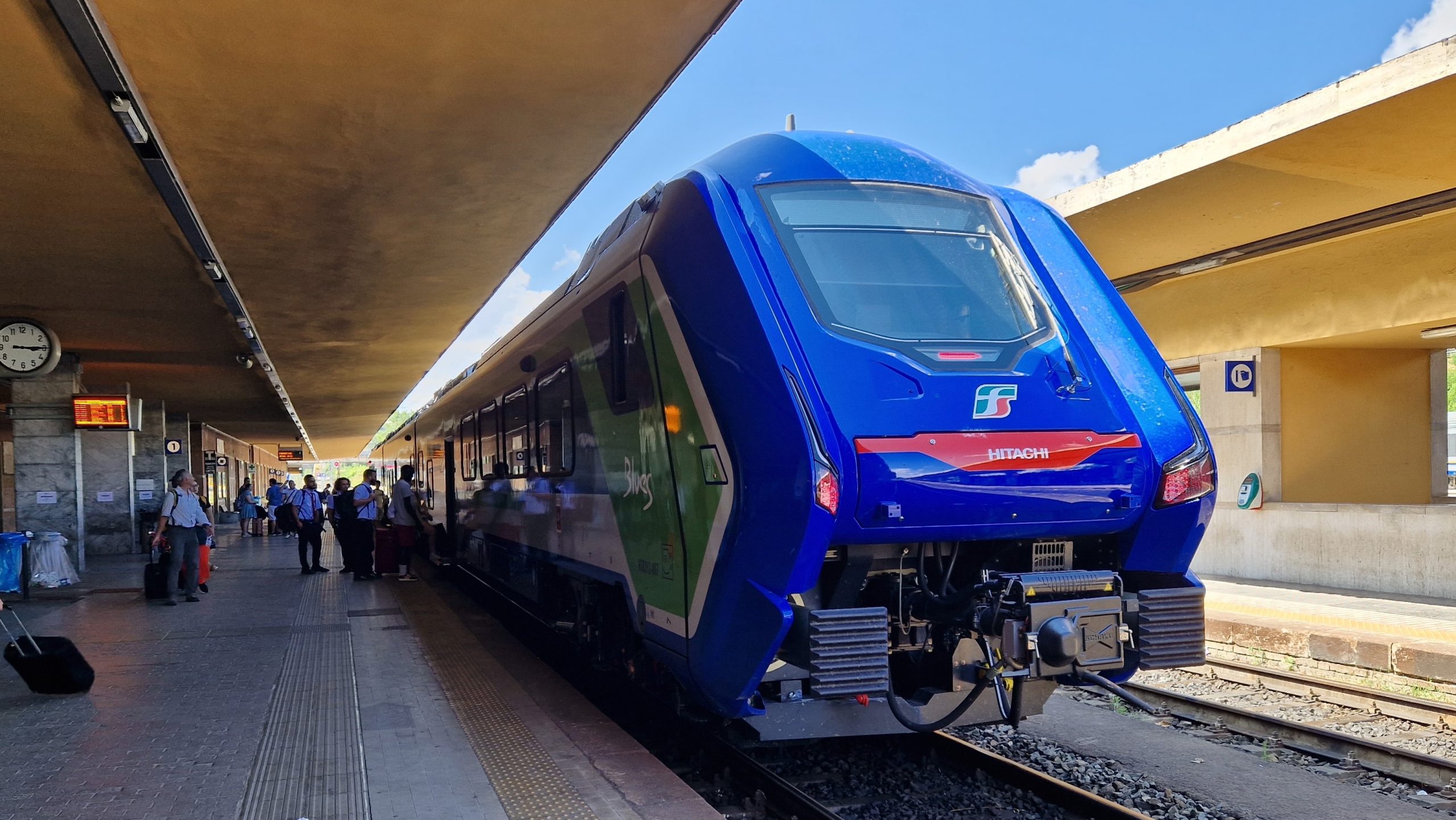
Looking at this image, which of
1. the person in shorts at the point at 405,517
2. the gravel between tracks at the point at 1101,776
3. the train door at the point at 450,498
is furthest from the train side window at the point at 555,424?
the person in shorts at the point at 405,517

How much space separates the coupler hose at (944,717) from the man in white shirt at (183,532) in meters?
10.4

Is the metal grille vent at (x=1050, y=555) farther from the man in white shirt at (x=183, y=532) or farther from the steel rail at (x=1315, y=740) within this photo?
the man in white shirt at (x=183, y=532)

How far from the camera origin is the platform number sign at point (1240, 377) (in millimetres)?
13273

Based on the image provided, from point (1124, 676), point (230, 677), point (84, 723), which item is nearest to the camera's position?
point (1124, 676)

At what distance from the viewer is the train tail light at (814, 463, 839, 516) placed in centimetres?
403

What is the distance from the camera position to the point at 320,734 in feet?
19.8

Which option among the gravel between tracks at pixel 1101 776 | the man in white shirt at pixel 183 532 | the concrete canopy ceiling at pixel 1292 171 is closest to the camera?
the gravel between tracks at pixel 1101 776

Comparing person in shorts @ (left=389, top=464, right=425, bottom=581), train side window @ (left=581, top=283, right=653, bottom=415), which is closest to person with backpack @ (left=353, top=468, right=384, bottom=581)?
person in shorts @ (left=389, top=464, right=425, bottom=581)

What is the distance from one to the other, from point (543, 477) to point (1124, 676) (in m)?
4.66

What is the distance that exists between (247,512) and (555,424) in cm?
2822

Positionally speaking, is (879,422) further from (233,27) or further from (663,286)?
(233,27)

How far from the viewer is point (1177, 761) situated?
5938mm

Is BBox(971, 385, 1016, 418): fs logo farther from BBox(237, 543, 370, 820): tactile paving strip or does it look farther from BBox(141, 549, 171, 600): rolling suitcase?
BBox(141, 549, 171, 600): rolling suitcase

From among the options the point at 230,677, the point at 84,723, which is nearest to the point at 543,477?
the point at 230,677
